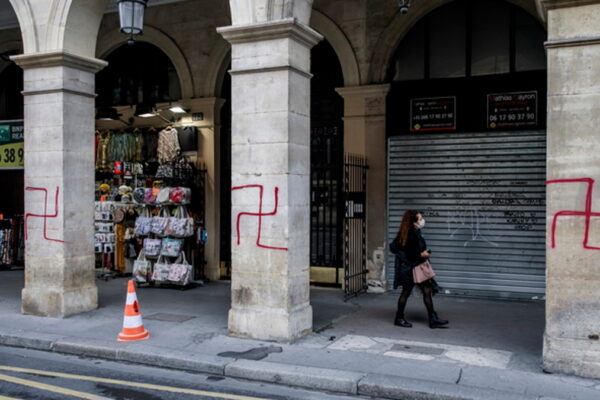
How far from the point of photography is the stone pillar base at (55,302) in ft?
31.4

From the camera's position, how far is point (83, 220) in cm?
1005

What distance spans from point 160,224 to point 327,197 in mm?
3490

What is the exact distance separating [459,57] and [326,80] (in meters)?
2.75

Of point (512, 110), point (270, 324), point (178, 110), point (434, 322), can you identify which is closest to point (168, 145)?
point (178, 110)

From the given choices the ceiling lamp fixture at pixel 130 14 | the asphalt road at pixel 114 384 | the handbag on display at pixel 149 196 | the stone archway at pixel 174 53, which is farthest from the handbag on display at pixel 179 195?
the asphalt road at pixel 114 384

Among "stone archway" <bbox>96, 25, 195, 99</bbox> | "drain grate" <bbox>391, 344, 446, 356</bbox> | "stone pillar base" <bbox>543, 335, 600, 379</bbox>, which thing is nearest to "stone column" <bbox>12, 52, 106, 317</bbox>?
"stone archway" <bbox>96, 25, 195, 99</bbox>

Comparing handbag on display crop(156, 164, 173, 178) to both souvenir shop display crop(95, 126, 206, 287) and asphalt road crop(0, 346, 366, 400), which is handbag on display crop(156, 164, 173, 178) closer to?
souvenir shop display crop(95, 126, 206, 287)

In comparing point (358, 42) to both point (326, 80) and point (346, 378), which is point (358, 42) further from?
point (346, 378)

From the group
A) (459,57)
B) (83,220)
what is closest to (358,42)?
(459,57)

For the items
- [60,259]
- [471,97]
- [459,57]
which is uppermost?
[459,57]

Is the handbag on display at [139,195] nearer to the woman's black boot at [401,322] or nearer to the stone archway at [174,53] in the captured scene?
the stone archway at [174,53]

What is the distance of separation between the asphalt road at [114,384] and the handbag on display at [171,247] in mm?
4789

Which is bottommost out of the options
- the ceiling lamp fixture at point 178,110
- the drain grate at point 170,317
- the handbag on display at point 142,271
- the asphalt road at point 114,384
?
the asphalt road at point 114,384

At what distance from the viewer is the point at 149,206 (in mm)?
12875
